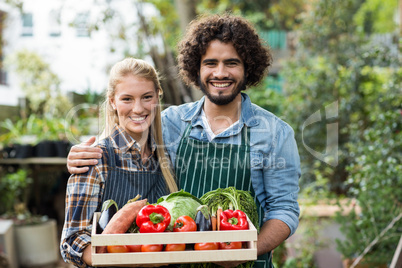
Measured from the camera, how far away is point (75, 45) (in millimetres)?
7750

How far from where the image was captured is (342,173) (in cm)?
634

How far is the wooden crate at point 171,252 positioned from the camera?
1560mm

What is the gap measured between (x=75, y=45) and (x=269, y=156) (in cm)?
628

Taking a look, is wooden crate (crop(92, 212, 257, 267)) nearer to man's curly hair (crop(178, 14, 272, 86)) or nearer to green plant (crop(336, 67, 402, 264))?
man's curly hair (crop(178, 14, 272, 86))

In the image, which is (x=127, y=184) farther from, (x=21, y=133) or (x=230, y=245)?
(x=21, y=133)

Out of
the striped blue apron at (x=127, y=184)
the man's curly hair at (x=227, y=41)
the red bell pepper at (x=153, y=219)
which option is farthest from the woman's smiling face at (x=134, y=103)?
the red bell pepper at (x=153, y=219)

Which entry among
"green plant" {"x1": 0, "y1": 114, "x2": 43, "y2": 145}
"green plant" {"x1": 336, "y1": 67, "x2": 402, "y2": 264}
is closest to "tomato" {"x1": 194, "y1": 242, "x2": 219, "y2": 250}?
"green plant" {"x1": 336, "y1": 67, "x2": 402, "y2": 264}

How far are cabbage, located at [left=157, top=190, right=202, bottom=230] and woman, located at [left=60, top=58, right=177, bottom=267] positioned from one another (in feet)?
0.77

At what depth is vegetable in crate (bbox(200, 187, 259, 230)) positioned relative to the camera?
1868mm

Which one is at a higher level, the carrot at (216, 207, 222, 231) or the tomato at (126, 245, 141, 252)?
the carrot at (216, 207, 222, 231)

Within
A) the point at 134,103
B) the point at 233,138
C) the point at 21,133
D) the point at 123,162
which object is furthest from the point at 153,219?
the point at 21,133

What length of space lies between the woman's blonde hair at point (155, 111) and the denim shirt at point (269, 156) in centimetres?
12

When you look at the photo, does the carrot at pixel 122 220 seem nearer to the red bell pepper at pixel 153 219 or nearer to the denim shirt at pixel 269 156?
the red bell pepper at pixel 153 219

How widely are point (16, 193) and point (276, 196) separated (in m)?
5.38
